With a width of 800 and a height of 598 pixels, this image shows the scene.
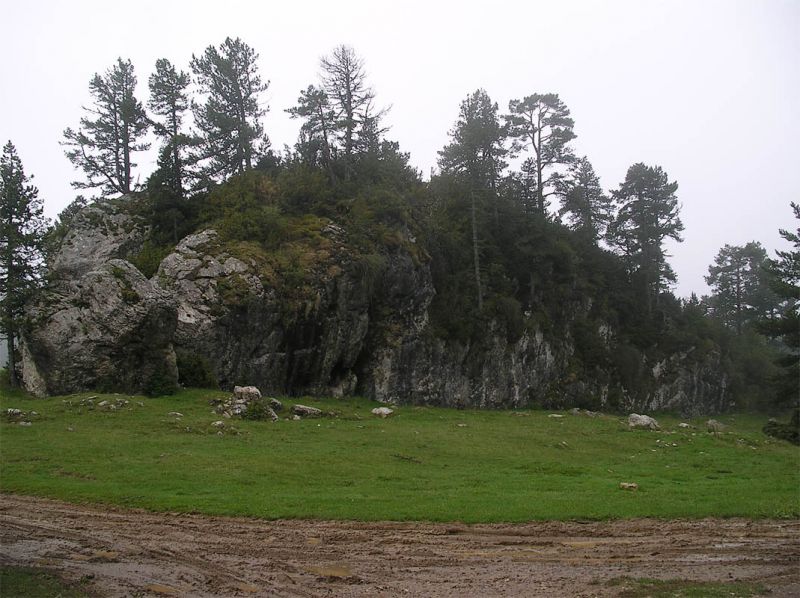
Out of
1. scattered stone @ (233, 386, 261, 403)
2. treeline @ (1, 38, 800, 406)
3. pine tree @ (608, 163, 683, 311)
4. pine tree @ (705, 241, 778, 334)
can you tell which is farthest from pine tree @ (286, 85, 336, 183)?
pine tree @ (705, 241, 778, 334)

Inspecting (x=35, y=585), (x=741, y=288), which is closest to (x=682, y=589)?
(x=35, y=585)

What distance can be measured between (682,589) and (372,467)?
35.2 ft

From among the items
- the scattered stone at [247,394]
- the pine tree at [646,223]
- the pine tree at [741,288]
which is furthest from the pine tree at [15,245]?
the pine tree at [741,288]

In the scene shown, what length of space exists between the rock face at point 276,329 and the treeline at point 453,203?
203 cm

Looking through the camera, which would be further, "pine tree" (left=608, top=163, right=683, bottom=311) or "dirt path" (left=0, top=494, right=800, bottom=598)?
"pine tree" (left=608, top=163, right=683, bottom=311)

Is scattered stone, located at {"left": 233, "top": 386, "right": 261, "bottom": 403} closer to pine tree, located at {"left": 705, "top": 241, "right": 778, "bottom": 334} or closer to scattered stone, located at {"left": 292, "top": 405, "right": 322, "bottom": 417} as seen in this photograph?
scattered stone, located at {"left": 292, "top": 405, "right": 322, "bottom": 417}

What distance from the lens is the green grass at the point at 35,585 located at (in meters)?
8.93

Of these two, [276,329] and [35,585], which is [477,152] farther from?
[35,585]

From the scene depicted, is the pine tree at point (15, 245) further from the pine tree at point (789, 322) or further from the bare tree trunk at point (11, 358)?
the pine tree at point (789, 322)

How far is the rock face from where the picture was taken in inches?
1118

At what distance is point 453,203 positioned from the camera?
53.5m

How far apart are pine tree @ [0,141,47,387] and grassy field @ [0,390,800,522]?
14.3 ft

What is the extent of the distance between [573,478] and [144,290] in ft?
75.5

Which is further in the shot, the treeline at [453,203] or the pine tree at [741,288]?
the pine tree at [741,288]
